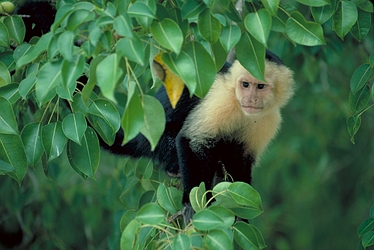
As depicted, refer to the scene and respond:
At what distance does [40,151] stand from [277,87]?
1.36 meters

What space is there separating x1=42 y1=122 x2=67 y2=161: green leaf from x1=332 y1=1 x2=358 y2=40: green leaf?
1.04 m

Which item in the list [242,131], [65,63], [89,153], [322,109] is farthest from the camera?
[322,109]

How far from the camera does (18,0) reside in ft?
9.68

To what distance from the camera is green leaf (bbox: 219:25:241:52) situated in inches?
69.1

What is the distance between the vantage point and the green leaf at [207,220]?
1.71 meters

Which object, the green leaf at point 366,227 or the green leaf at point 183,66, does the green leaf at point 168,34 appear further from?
the green leaf at point 366,227

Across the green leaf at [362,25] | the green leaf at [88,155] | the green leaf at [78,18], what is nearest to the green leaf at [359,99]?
the green leaf at [362,25]

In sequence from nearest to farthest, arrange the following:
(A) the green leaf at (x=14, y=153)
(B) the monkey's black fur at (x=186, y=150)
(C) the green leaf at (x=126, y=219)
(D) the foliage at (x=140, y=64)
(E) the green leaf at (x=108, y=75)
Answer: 1. (E) the green leaf at (x=108, y=75)
2. (D) the foliage at (x=140, y=64)
3. (A) the green leaf at (x=14, y=153)
4. (C) the green leaf at (x=126, y=219)
5. (B) the monkey's black fur at (x=186, y=150)

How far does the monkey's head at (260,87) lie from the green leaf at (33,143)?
1.11 meters

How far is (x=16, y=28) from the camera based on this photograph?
95.6 inches

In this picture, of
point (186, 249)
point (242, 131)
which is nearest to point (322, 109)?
point (242, 131)

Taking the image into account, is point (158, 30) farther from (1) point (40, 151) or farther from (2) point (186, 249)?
(1) point (40, 151)

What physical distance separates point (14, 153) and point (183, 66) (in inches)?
31.4

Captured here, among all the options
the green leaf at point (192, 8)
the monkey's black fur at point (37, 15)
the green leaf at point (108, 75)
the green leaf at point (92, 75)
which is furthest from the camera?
the monkey's black fur at point (37, 15)
